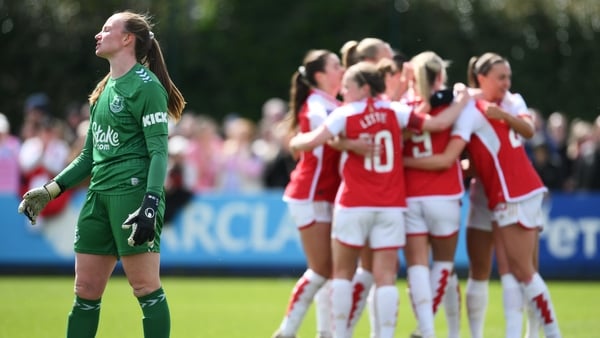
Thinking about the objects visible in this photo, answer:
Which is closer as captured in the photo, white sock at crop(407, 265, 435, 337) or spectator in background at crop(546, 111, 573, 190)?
white sock at crop(407, 265, 435, 337)

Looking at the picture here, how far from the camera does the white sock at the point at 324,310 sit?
10.3 metres

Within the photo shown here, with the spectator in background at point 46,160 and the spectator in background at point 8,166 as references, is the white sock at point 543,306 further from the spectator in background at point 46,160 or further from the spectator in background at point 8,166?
the spectator in background at point 8,166

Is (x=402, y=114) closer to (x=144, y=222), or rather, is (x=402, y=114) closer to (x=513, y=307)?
(x=513, y=307)

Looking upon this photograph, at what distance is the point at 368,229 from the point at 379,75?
1177 millimetres

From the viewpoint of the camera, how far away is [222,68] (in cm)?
3222

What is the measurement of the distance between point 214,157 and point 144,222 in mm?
12464

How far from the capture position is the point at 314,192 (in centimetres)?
989

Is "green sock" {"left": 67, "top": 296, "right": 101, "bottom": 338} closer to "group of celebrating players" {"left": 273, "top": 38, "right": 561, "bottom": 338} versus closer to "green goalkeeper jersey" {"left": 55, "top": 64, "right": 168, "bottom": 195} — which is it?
"green goalkeeper jersey" {"left": 55, "top": 64, "right": 168, "bottom": 195}

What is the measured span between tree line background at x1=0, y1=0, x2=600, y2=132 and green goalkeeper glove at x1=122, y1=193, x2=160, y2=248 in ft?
61.4

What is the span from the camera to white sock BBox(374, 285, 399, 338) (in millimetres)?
9031

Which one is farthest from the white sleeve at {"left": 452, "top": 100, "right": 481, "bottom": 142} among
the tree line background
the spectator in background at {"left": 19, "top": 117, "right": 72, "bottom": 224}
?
the tree line background

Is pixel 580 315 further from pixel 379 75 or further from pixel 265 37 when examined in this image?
pixel 265 37

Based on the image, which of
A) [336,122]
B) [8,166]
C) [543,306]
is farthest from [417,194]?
[8,166]

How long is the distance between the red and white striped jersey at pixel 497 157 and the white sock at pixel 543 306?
26.7 inches
